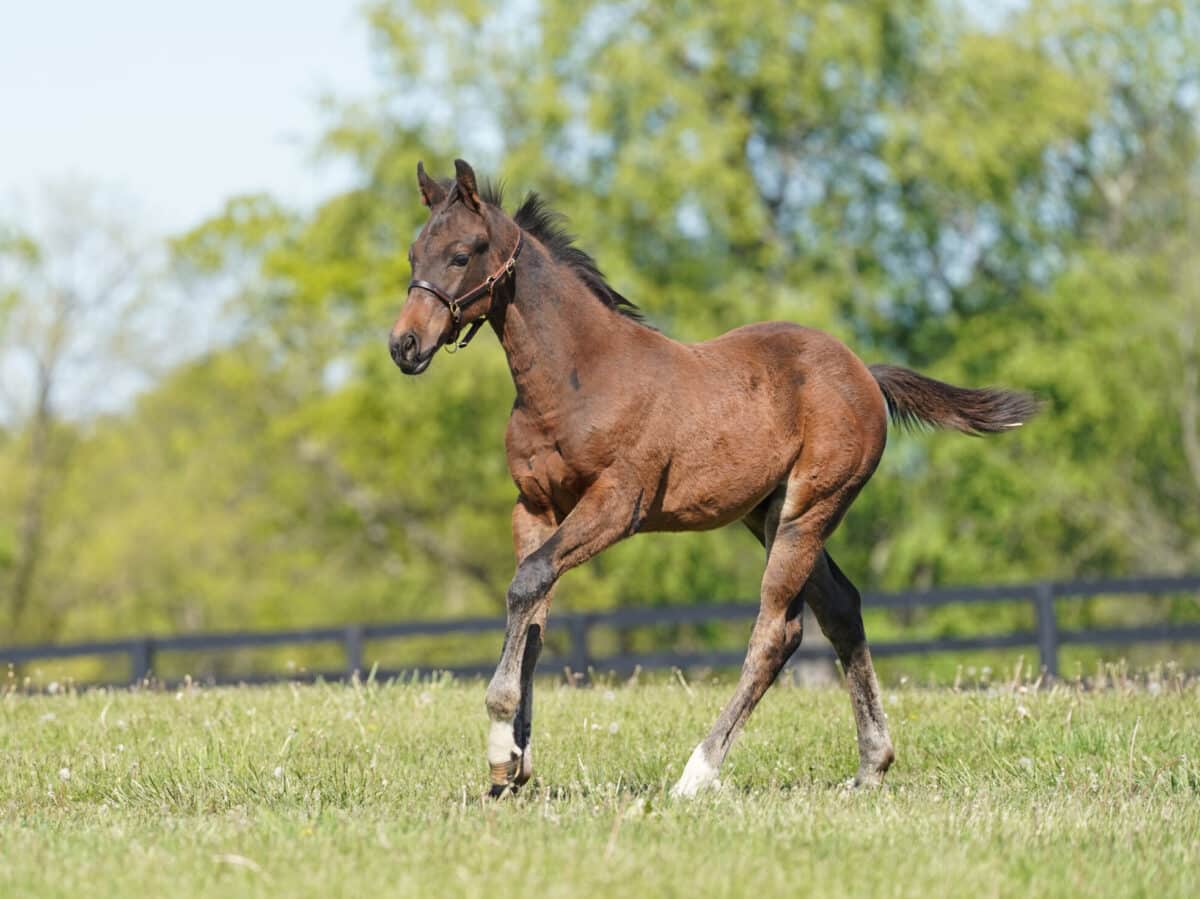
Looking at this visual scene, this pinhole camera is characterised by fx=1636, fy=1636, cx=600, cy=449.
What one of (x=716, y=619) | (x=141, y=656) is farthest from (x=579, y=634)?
(x=141, y=656)

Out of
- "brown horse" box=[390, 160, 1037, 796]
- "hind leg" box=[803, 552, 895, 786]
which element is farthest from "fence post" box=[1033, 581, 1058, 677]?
"brown horse" box=[390, 160, 1037, 796]

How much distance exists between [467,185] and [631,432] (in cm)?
127

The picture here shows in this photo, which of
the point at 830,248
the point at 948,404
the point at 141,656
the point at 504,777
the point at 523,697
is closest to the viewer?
the point at 504,777

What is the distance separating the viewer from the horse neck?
711 cm

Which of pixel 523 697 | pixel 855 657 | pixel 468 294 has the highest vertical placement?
pixel 468 294

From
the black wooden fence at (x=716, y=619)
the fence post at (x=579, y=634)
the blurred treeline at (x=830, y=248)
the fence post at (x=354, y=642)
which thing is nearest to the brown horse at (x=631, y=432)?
the black wooden fence at (x=716, y=619)

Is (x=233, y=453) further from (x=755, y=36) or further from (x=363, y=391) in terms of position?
(x=755, y=36)

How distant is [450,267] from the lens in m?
6.94

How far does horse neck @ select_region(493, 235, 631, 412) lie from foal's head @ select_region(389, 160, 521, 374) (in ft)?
0.49

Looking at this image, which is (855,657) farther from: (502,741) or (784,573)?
(502,741)

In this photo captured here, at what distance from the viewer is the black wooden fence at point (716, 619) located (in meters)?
15.4

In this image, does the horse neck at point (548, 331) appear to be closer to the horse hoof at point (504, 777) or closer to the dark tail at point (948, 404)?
the horse hoof at point (504, 777)

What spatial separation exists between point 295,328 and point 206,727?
2728cm

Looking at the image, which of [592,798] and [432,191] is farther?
[432,191]
